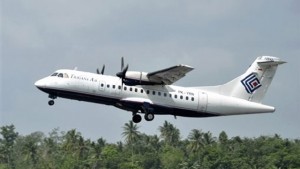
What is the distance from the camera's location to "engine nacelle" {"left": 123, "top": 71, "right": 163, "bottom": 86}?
64.0 metres

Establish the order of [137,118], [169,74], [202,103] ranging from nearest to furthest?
[169,74], [202,103], [137,118]

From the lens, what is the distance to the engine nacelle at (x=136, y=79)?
63969 mm

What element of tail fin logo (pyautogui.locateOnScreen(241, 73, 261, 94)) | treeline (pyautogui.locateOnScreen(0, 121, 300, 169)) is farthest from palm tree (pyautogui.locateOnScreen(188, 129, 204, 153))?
tail fin logo (pyautogui.locateOnScreen(241, 73, 261, 94))

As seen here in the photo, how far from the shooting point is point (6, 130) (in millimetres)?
159125

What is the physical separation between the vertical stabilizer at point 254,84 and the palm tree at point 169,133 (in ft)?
272

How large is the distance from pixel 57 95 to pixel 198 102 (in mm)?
8660

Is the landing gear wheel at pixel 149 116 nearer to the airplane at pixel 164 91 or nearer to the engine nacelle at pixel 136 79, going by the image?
the airplane at pixel 164 91

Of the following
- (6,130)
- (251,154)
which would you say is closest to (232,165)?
(251,154)

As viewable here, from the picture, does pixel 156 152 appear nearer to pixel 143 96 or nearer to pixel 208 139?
pixel 208 139

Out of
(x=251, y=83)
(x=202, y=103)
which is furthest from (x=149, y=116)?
(x=251, y=83)

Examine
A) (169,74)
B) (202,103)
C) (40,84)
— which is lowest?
(202,103)

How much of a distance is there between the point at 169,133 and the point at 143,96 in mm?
86780

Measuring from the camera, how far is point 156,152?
466 ft

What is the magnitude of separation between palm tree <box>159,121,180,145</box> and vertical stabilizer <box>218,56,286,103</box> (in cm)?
8288
